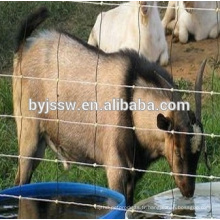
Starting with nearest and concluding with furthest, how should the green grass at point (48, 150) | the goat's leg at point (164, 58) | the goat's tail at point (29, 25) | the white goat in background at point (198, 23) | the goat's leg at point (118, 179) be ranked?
the goat's leg at point (118, 179) → the goat's tail at point (29, 25) → the green grass at point (48, 150) → the goat's leg at point (164, 58) → the white goat in background at point (198, 23)

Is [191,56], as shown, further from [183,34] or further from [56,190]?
[56,190]

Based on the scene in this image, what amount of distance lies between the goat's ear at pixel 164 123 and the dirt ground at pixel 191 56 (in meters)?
3.80

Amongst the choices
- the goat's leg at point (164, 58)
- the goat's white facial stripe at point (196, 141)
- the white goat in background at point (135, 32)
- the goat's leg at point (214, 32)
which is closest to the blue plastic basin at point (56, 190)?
the goat's white facial stripe at point (196, 141)

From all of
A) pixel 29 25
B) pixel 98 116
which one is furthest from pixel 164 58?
pixel 98 116

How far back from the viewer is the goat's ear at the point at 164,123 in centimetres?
520

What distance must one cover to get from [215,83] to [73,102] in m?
3.05

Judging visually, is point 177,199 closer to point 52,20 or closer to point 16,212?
point 16,212

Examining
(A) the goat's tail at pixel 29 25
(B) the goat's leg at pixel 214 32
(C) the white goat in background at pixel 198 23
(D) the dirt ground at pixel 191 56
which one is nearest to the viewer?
(A) the goat's tail at pixel 29 25

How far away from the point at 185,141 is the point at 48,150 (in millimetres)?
2012

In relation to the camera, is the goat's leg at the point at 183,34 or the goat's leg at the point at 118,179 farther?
the goat's leg at the point at 183,34

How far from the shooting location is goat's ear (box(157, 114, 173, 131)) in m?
5.20

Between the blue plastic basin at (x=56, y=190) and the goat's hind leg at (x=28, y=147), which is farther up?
the goat's hind leg at (x=28, y=147)

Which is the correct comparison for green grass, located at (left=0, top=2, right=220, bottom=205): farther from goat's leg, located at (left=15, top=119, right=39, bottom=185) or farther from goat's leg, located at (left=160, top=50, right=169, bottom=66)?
goat's leg, located at (left=160, top=50, right=169, bottom=66)

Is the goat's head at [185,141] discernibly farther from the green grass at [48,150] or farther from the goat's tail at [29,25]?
the goat's tail at [29,25]
